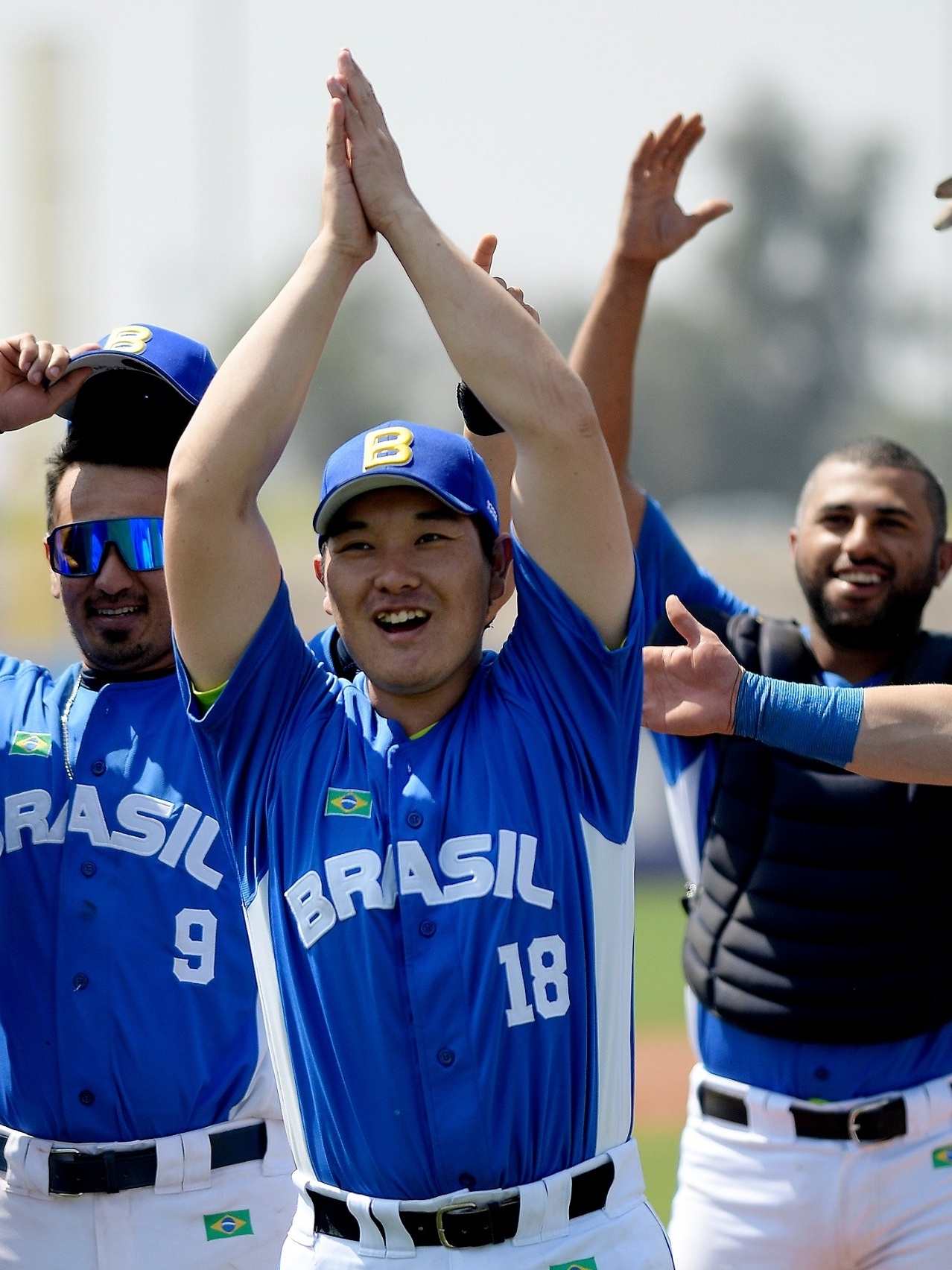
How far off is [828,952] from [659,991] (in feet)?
29.5

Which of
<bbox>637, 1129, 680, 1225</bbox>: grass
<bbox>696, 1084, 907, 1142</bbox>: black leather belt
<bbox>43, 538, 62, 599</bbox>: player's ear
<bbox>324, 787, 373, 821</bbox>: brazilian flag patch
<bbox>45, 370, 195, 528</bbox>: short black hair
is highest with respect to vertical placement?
<bbox>45, 370, 195, 528</bbox>: short black hair

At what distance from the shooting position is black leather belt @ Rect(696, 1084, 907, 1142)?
3.87m

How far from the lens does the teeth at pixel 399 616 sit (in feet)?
9.10

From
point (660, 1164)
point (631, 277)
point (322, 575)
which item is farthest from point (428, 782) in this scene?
point (660, 1164)

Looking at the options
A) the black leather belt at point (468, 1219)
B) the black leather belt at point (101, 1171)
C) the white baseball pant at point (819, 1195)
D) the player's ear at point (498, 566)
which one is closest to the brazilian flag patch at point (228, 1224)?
the black leather belt at point (101, 1171)

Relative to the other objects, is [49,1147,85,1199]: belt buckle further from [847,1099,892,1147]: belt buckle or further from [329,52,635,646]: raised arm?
[847,1099,892,1147]: belt buckle

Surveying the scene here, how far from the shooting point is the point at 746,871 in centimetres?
412

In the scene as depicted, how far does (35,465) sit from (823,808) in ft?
86.5

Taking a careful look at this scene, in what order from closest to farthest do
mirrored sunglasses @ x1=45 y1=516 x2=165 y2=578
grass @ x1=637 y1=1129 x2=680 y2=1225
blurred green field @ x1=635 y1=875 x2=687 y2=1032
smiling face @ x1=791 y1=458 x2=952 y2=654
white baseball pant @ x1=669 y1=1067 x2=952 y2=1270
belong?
mirrored sunglasses @ x1=45 y1=516 x2=165 y2=578, white baseball pant @ x1=669 y1=1067 x2=952 y2=1270, smiling face @ x1=791 y1=458 x2=952 y2=654, grass @ x1=637 y1=1129 x2=680 y2=1225, blurred green field @ x1=635 y1=875 x2=687 y2=1032

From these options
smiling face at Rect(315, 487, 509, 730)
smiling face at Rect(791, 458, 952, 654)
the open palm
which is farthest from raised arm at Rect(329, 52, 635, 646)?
the open palm

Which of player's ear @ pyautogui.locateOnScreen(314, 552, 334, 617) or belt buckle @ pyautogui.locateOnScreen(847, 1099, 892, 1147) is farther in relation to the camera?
belt buckle @ pyautogui.locateOnScreen(847, 1099, 892, 1147)

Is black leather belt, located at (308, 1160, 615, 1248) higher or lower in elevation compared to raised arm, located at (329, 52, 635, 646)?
lower

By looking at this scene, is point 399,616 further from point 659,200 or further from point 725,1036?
point 659,200

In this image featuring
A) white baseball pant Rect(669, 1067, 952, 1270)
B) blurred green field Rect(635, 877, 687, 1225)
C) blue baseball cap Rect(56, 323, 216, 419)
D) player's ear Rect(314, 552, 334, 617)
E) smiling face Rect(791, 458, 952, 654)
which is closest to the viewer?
player's ear Rect(314, 552, 334, 617)
